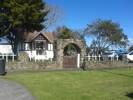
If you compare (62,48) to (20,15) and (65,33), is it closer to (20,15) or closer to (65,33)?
(20,15)

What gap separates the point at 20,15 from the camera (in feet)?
138

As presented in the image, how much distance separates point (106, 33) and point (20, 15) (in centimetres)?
2125

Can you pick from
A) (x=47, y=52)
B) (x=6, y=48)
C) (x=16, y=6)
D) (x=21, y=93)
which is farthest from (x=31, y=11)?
(x=21, y=93)

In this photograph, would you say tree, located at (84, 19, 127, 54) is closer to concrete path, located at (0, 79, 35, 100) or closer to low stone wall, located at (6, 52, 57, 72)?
low stone wall, located at (6, 52, 57, 72)

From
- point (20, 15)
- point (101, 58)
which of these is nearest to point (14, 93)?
point (101, 58)

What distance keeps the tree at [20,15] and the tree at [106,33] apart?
15602 mm

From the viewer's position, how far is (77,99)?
1414 centimetres

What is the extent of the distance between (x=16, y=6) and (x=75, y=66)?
40.0 ft

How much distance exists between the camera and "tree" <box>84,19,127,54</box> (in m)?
58.8

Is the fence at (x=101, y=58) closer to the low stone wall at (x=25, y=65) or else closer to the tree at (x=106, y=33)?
the low stone wall at (x=25, y=65)

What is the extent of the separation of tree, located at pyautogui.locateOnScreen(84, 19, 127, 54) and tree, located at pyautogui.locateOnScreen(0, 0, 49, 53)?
51.2 ft

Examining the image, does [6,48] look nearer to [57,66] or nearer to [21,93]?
[57,66]

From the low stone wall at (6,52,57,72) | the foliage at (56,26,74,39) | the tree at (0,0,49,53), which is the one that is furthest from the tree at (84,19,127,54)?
the low stone wall at (6,52,57,72)

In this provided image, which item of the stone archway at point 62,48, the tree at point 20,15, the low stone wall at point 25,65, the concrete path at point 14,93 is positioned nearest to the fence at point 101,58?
the stone archway at point 62,48
